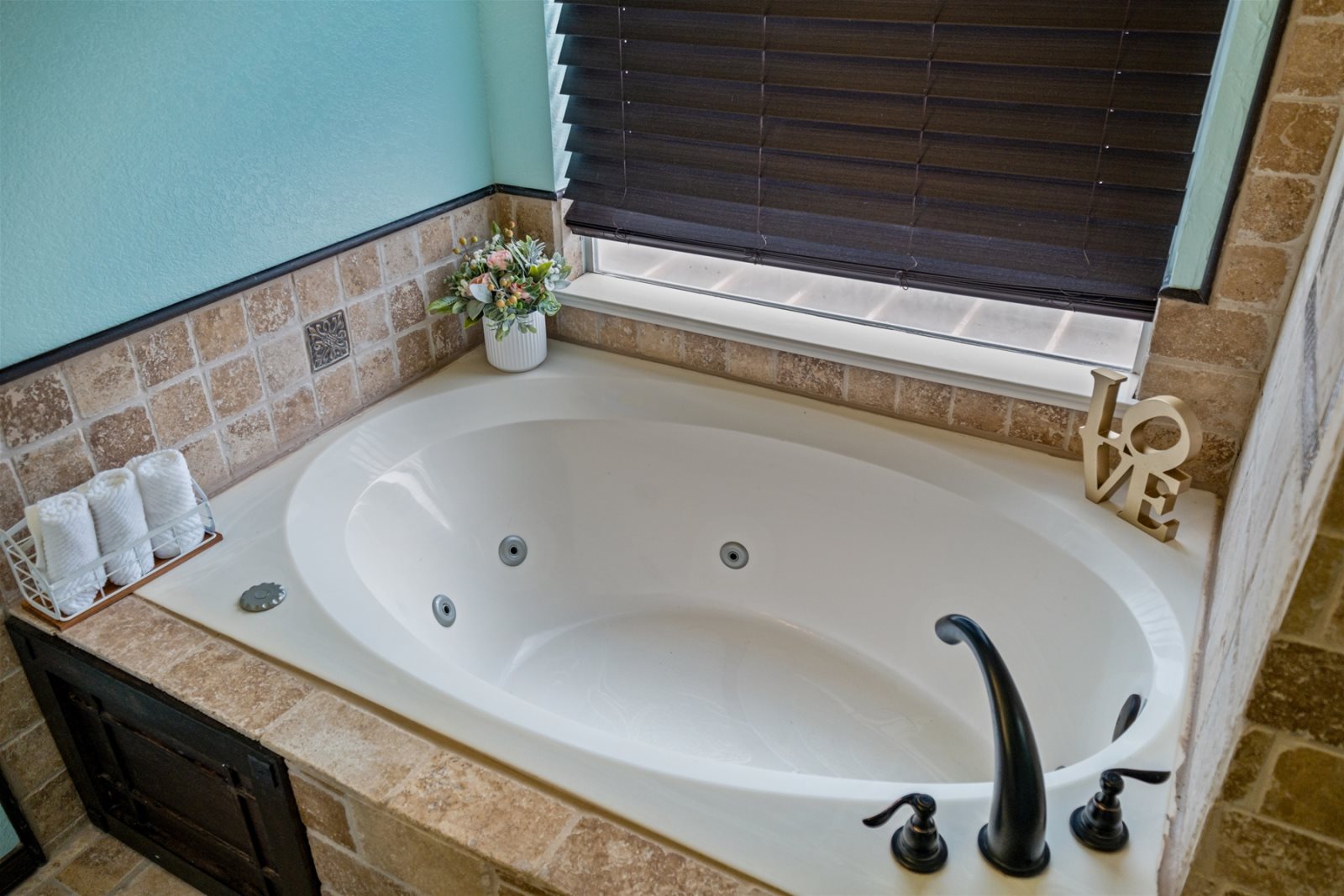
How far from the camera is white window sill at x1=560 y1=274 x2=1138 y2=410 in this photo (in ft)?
6.58

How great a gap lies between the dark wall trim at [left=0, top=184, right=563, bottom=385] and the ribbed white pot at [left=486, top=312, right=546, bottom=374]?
Result: 0.31 m

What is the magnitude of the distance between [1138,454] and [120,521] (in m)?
1.81

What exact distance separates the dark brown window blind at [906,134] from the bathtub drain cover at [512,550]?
2.66 feet

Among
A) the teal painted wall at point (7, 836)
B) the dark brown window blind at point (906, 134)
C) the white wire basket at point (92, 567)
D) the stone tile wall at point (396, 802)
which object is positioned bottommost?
the teal painted wall at point (7, 836)

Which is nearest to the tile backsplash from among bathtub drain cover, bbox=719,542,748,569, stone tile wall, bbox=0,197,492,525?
stone tile wall, bbox=0,197,492,525

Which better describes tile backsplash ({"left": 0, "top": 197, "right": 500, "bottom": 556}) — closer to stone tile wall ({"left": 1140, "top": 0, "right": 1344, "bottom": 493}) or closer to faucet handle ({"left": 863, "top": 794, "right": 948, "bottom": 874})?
faucet handle ({"left": 863, "top": 794, "right": 948, "bottom": 874})

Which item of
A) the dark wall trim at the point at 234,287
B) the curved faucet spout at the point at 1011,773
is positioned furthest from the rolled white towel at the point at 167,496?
the curved faucet spout at the point at 1011,773

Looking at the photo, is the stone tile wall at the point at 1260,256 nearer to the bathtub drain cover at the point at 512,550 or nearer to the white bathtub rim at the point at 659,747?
the white bathtub rim at the point at 659,747

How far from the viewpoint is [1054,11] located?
5.75 ft

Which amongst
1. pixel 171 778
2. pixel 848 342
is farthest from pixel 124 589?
pixel 848 342

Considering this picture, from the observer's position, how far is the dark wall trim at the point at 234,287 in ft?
5.25

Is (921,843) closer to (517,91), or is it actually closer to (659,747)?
(659,747)

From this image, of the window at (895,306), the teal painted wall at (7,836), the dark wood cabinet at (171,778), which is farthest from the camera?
the window at (895,306)

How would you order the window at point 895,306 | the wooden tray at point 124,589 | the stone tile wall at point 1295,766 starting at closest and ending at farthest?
the stone tile wall at point 1295,766 < the wooden tray at point 124,589 < the window at point 895,306
